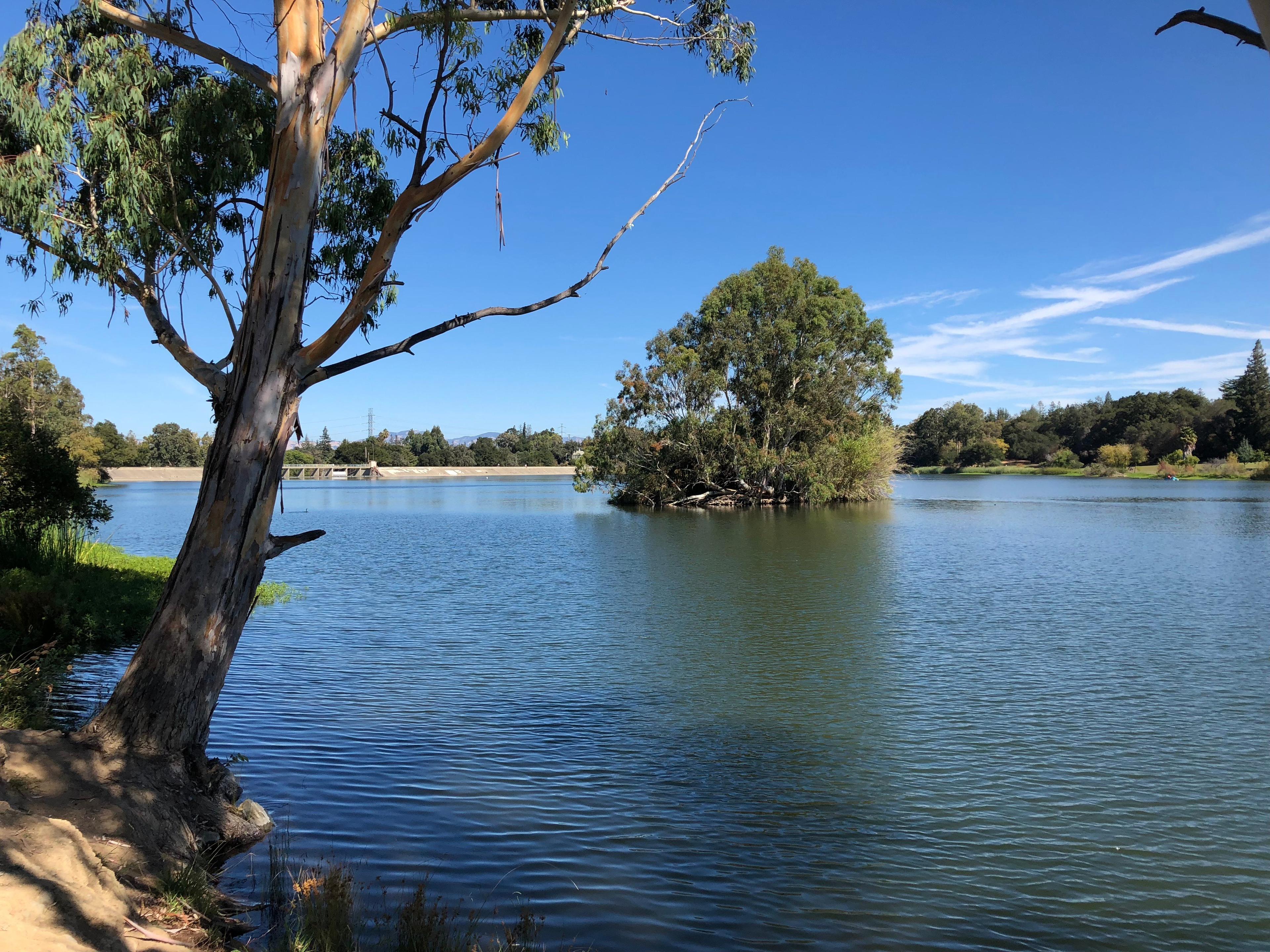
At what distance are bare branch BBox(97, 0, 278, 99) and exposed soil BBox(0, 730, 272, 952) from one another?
4.43 metres

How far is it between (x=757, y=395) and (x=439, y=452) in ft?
327

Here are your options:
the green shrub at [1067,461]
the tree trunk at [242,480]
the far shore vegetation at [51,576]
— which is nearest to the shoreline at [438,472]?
the green shrub at [1067,461]

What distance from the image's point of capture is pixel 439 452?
13375 centimetres

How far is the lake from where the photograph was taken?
15.3ft

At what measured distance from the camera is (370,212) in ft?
26.8

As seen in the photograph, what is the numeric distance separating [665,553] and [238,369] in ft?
58.5

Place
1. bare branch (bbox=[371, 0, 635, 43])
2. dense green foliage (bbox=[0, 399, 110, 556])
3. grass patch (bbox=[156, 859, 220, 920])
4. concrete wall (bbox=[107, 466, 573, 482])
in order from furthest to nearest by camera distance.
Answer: concrete wall (bbox=[107, 466, 573, 482]), dense green foliage (bbox=[0, 399, 110, 556]), bare branch (bbox=[371, 0, 635, 43]), grass patch (bbox=[156, 859, 220, 920])

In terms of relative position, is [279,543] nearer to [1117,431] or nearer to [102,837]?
[102,837]

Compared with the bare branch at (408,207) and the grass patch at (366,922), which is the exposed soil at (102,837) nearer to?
the grass patch at (366,922)

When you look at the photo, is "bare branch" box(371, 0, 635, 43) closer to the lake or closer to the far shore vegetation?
the far shore vegetation

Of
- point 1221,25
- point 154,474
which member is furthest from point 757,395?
point 154,474

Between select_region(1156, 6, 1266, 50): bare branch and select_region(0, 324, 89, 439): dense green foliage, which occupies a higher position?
select_region(0, 324, 89, 439): dense green foliage

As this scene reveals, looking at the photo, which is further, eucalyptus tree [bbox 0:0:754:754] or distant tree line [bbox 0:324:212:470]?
distant tree line [bbox 0:324:212:470]

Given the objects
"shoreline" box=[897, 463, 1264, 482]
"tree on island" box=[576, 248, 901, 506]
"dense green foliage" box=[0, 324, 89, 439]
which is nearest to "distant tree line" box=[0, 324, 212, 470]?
"dense green foliage" box=[0, 324, 89, 439]
